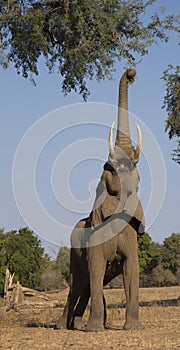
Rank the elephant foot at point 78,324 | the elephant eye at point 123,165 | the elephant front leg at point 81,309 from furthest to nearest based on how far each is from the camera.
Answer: the elephant front leg at point 81,309
the elephant foot at point 78,324
the elephant eye at point 123,165

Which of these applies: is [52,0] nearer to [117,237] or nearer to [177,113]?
[117,237]

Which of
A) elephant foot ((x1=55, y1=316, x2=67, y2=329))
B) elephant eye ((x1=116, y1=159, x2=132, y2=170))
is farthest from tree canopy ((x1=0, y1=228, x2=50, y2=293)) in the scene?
elephant eye ((x1=116, y1=159, x2=132, y2=170))

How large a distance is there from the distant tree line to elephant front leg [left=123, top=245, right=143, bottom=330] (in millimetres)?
29393

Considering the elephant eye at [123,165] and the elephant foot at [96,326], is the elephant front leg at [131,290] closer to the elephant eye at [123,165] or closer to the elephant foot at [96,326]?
the elephant foot at [96,326]

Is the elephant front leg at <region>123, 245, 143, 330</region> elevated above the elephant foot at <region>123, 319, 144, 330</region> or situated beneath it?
elevated above

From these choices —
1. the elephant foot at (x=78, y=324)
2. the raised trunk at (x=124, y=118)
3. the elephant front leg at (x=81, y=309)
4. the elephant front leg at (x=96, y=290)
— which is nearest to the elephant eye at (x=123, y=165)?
the raised trunk at (x=124, y=118)

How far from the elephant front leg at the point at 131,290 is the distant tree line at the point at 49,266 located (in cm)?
2939

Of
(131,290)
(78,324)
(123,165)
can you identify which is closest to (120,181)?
(123,165)

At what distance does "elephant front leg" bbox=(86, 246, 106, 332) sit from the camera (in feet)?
38.6

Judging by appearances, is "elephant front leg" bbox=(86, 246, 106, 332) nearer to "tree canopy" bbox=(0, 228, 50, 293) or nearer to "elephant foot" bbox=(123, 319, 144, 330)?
"elephant foot" bbox=(123, 319, 144, 330)

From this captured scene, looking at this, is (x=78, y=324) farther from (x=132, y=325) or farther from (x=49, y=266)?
(x=49, y=266)

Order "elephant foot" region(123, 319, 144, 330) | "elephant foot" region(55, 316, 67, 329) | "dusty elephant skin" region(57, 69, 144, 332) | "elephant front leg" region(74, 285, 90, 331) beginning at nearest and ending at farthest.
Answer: "dusty elephant skin" region(57, 69, 144, 332), "elephant foot" region(123, 319, 144, 330), "elephant front leg" region(74, 285, 90, 331), "elephant foot" region(55, 316, 67, 329)

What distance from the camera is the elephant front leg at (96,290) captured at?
38.6 ft

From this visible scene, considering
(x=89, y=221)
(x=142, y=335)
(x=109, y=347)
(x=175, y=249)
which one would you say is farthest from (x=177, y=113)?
(x=175, y=249)
